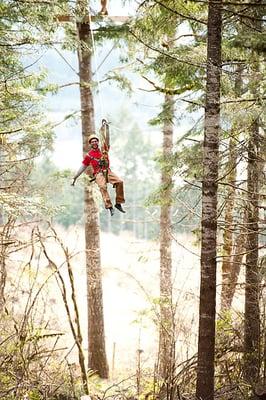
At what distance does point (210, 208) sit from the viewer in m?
5.44

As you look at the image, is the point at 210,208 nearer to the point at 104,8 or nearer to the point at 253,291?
the point at 253,291

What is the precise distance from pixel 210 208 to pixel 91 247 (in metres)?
5.30

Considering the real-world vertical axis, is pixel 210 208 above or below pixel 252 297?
above

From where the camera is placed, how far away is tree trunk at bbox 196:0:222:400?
526 centimetres

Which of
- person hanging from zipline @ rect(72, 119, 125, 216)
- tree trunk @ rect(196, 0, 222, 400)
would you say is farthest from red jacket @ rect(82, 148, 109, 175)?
tree trunk @ rect(196, 0, 222, 400)

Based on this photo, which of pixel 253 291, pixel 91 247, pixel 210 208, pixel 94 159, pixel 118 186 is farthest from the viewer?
pixel 91 247

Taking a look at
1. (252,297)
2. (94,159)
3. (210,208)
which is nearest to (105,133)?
(94,159)

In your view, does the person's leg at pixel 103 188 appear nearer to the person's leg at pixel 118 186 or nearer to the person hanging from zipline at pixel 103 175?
the person hanging from zipline at pixel 103 175

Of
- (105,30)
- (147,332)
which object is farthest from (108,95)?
(105,30)

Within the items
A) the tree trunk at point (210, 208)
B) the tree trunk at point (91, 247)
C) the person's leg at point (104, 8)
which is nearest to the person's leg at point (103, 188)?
the tree trunk at point (210, 208)

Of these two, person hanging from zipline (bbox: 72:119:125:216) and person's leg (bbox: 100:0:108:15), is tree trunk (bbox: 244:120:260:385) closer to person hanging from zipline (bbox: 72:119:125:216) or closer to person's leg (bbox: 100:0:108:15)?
person hanging from zipline (bbox: 72:119:125:216)

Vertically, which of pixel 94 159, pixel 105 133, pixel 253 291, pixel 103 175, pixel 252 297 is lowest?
pixel 252 297

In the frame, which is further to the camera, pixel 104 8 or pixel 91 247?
pixel 91 247

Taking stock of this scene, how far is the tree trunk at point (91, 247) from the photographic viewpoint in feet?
32.2
